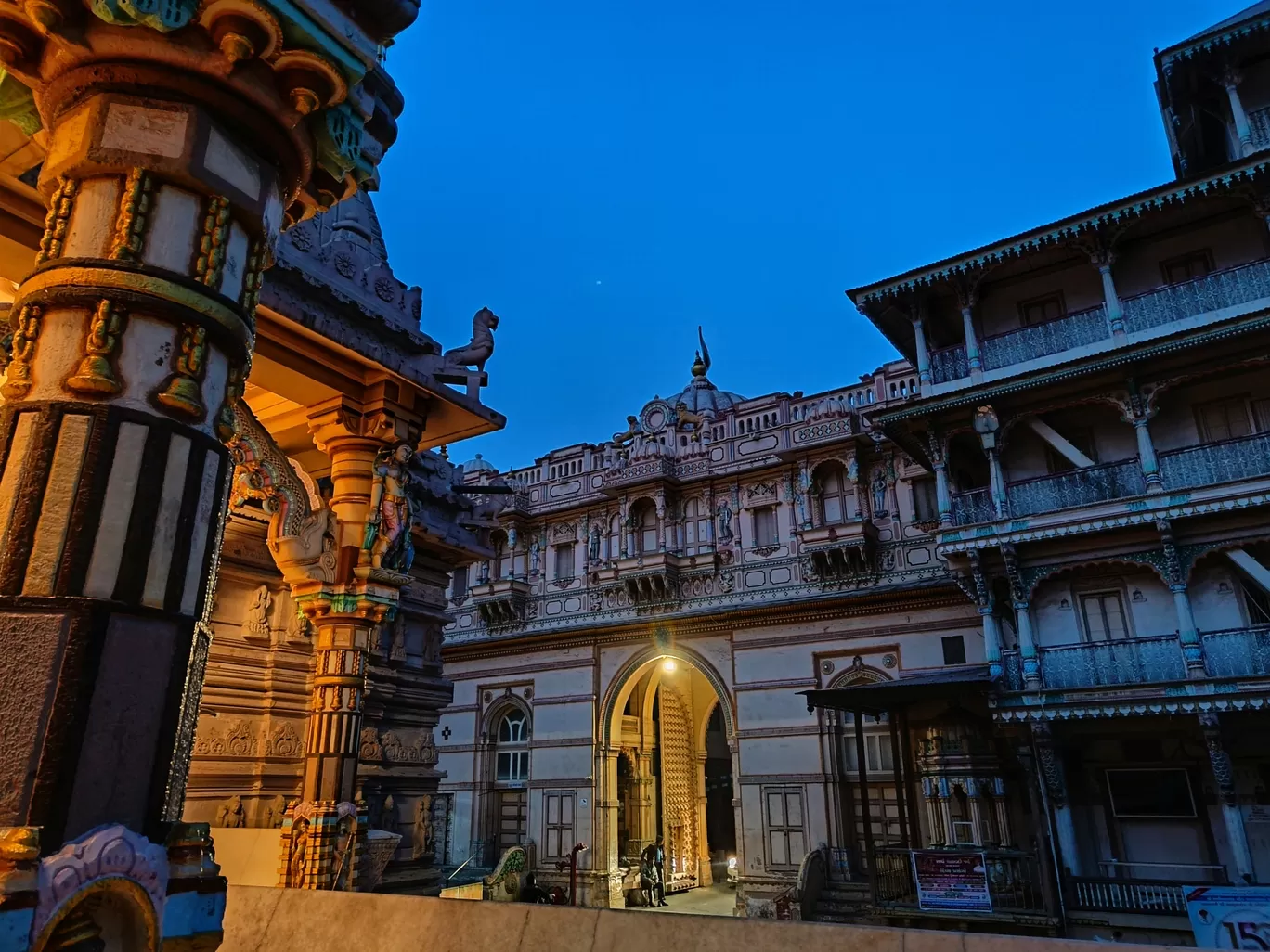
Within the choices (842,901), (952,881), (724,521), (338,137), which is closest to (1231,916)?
(952,881)

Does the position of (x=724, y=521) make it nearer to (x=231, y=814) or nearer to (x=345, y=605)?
(x=231, y=814)

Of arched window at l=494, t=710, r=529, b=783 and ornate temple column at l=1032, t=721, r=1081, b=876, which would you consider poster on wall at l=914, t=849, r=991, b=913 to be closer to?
ornate temple column at l=1032, t=721, r=1081, b=876

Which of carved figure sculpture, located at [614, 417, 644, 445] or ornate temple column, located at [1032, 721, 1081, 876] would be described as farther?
carved figure sculpture, located at [614, 417, 644, 445]

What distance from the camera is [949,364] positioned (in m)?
19.9

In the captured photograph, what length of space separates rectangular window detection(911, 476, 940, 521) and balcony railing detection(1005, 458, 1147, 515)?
444 centimetres

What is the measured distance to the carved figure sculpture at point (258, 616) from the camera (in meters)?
11.4

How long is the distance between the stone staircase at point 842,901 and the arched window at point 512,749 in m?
11.5

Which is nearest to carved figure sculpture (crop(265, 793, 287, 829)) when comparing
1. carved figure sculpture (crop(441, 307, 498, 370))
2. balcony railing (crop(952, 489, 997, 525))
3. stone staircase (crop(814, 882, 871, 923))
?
carved figure sculpture (crop(441, 307, 498, 370))

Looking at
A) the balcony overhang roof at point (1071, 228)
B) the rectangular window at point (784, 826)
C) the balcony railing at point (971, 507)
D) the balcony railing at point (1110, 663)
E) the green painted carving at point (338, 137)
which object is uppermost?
the balcony overhang roof at point (1071, 228)

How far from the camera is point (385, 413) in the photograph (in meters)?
7.71

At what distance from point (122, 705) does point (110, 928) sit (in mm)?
639

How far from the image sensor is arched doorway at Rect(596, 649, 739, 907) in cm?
2602

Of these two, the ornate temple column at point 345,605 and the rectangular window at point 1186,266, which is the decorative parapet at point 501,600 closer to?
the rectangular window at point 1186,266

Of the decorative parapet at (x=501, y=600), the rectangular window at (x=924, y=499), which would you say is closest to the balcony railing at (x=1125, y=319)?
the rectangular window at (x=924, y=499)
